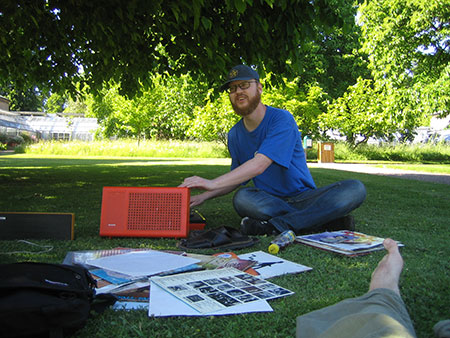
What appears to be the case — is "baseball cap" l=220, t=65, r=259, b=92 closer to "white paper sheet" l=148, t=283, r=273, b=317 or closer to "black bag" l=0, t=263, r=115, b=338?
"white paper sheet" l=148, t=283, r=273, b=317

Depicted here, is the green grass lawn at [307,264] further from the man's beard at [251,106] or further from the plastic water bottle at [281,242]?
the man's beard at [251,106]

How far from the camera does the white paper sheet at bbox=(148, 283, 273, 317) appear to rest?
140 cm

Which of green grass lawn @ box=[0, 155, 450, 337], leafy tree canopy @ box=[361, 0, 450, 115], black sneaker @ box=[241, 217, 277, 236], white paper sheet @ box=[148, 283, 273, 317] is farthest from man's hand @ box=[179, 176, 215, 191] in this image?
leafy tree canopy @ box=[361, 0, 450, 115]

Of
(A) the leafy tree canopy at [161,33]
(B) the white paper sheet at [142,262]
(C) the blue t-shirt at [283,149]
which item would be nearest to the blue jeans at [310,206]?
(C) the blue t-shirt at [283,149]

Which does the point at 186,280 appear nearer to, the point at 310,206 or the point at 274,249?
the point at 274,249

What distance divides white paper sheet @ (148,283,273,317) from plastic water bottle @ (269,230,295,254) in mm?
843

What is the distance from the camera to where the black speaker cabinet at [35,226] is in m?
2.60

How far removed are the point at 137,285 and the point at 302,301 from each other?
2.28 feet

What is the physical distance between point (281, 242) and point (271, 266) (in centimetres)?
44

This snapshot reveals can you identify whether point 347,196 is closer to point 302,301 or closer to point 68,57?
point 302,301

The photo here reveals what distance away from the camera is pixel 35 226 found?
8.59 feet

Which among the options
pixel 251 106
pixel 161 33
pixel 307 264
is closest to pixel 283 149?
pixel 251 106

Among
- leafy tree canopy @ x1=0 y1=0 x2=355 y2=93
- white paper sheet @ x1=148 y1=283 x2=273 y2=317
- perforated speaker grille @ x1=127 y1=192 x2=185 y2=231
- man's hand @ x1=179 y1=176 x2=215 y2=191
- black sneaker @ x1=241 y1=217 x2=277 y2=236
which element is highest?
leafy tree canopy @ x1=0 y1=0 x2=355 y2=93

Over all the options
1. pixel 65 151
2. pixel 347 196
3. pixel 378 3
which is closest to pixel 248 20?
pixel 347 196
